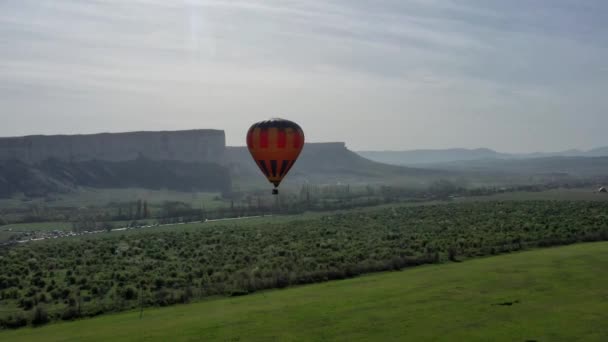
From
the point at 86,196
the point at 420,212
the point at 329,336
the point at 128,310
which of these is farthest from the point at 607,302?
the point at 86,196

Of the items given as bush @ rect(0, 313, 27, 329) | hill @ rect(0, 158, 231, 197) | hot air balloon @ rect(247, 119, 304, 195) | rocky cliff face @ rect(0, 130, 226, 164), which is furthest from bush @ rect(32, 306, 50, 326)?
rocky cliff face @ rect(0, 130, 226, 164)

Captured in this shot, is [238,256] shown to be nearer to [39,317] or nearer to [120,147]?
[39,317]

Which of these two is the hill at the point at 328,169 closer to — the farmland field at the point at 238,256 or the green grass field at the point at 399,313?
the farmland field at the point at 238,256

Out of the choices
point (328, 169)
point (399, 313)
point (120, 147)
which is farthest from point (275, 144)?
point (328, 169)

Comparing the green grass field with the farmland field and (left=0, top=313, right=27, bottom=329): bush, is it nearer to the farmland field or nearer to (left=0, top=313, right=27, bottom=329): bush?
(left=0, top=313, right=27, bottom=329): bush

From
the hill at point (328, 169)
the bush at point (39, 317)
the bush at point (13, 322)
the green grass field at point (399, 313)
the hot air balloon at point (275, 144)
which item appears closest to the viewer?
the green grass field at point (399, 313)

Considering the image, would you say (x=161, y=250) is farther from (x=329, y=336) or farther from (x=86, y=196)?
(x=86, y=196)

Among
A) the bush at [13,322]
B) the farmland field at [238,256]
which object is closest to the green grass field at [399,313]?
the bush at [13,322]

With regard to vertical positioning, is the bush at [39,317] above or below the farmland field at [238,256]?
below
